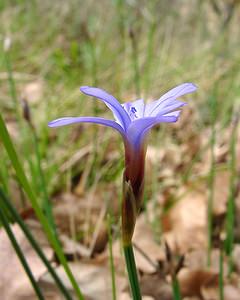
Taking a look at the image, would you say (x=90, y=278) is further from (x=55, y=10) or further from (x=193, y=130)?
(x=55, y=10)

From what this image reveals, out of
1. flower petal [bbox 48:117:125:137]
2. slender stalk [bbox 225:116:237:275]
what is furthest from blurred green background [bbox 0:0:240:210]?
flower petal [bbox 48:117:125:137]

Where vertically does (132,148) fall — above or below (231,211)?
above

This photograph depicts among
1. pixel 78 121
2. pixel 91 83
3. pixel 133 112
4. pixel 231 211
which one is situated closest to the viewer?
pixel 78 121

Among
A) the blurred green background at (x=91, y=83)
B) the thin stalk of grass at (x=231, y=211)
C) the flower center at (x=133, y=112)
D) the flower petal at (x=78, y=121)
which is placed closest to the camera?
the flower petal at (x=78, y=121)

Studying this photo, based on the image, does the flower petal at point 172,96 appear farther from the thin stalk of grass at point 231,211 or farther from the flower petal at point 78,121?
the thin stalk of grass at point 231,211

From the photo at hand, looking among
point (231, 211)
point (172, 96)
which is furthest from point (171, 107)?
point (231, 211)

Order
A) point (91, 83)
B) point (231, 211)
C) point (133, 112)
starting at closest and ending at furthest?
1. point (133, 112)
2. point (231, 211)
3. point (91, 83)

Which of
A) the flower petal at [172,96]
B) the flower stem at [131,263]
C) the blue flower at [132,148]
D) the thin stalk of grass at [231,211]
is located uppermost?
the flower petal at [172,96]

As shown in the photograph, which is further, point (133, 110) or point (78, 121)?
point (133, 110)

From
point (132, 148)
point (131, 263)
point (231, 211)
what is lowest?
point (231, 211)

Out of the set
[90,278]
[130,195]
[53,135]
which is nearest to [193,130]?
[53,135]

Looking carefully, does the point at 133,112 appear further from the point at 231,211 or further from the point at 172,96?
the point at 231,211

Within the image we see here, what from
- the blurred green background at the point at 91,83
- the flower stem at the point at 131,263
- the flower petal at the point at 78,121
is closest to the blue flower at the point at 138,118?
the flower petal at the point at 78,121
